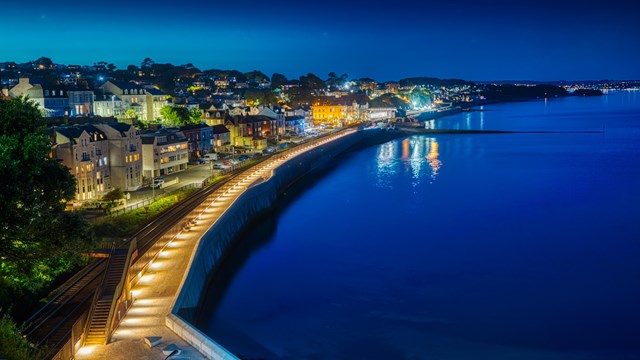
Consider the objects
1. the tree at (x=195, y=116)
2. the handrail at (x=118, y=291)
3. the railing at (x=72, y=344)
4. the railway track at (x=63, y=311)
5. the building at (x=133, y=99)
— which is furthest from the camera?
the building at (x=133, y=99)

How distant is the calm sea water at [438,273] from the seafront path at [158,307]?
1986 millimetres

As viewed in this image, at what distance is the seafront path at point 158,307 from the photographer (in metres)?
12.6

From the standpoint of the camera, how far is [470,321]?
19828 millimetres

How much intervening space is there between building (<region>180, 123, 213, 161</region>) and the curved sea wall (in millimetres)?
7760

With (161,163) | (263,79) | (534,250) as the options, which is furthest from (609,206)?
(263,79)

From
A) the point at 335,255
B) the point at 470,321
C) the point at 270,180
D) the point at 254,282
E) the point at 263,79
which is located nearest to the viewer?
the point at 470,321

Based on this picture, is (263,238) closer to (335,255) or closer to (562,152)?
(335,255)

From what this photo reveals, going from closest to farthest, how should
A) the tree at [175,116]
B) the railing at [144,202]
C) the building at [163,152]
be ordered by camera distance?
the railing at [144,202] < the building at [163,152] < the tree at [175,116]

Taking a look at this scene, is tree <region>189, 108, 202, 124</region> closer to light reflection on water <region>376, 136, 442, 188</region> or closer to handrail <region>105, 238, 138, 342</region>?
light reflection on water <region>376, 136, 442, 188</region>

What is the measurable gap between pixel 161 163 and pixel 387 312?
24.8 m

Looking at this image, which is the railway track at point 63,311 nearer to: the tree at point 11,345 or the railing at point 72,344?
the railing at point 72,344

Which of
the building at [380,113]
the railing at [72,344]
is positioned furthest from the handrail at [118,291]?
the building at [380,113]

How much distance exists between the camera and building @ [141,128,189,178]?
39781mm

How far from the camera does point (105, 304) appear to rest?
1381cm
